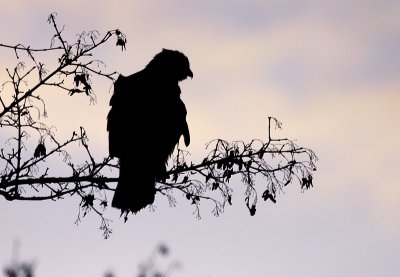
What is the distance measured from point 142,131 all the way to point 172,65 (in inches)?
70.5

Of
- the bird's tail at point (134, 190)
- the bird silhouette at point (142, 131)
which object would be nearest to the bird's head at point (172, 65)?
the bird silhouette at point (142, 131)

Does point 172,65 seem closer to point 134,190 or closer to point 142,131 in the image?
point 142,131

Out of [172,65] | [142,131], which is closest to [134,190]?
[142,131]

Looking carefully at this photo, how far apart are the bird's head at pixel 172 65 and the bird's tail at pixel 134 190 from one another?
2057 millimetres

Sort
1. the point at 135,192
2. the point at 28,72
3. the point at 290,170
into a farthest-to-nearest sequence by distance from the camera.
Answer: the point at 135,192, the point at 290,170, the point at 28,72

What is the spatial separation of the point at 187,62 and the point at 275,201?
410 cm

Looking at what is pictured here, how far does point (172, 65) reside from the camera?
9.13 meters

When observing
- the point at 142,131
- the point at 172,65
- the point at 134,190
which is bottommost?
the point at 134,190

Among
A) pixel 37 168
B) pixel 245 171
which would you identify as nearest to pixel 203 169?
Answer: pixel 245 171

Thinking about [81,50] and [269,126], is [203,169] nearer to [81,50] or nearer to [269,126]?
[269,126]

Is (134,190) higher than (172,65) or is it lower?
lower

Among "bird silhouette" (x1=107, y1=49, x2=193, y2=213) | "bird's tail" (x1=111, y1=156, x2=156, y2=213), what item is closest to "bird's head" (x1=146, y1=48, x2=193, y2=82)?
"bird silhouette" (x1=107, y1=49, x2=193, y2=213)

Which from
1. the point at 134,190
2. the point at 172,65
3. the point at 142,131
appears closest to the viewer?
the point at 134,190

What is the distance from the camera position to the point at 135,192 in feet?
23.1
